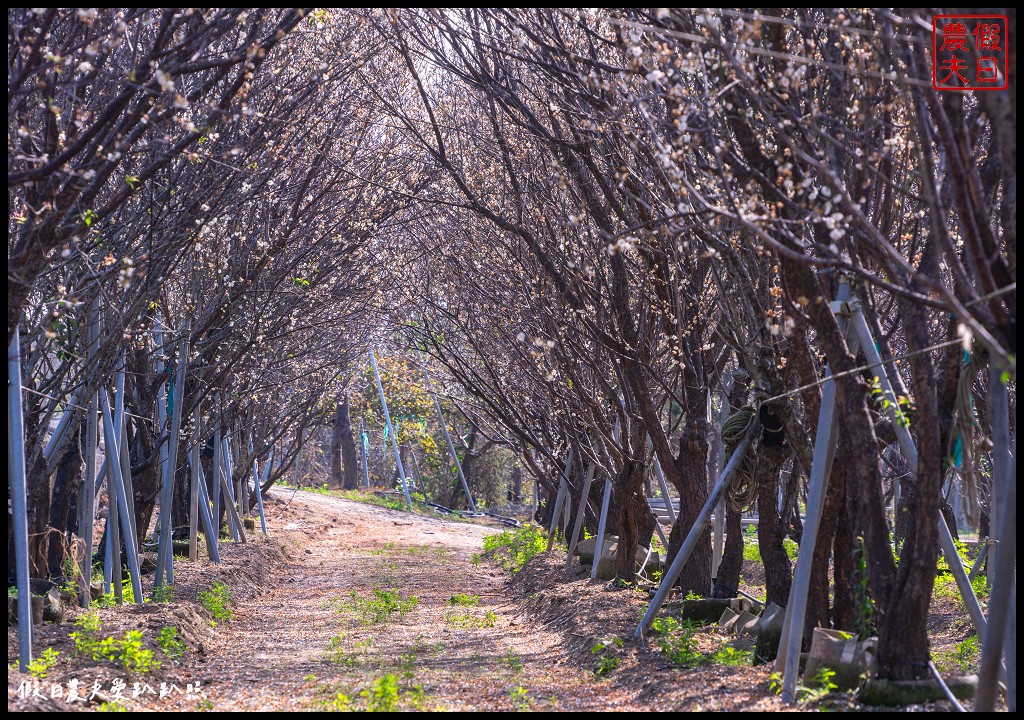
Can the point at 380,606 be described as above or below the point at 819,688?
below

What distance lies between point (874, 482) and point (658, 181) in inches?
120

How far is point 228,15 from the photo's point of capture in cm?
661

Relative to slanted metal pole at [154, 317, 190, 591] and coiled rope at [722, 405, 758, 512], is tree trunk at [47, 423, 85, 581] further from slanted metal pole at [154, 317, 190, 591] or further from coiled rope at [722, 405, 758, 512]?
coiled rope at [722, 405, 758, 512]

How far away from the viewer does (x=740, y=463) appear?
30.3 ft

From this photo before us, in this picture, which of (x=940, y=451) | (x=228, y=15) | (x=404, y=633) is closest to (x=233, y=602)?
(x=404, y=633)

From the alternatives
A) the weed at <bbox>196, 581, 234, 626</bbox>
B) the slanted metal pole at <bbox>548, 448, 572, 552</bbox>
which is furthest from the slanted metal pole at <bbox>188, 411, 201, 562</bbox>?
the slanted metal pole at <bbox>548, 448, 572, 552</bbox>

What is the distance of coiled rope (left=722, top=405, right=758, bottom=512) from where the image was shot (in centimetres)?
915

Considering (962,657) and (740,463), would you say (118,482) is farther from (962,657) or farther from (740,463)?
(962,657)

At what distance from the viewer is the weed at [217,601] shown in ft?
40.5

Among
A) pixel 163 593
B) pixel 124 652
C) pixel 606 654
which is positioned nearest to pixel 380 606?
pixel 163 593

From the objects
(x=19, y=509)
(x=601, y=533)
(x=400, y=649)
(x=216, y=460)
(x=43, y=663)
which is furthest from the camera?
(x=216, y=460)

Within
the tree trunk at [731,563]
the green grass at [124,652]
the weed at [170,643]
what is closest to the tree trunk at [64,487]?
the weed at [170,643]

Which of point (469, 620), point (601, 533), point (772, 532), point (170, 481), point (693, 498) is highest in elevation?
point (170, 481)

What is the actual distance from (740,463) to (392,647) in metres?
4.01
